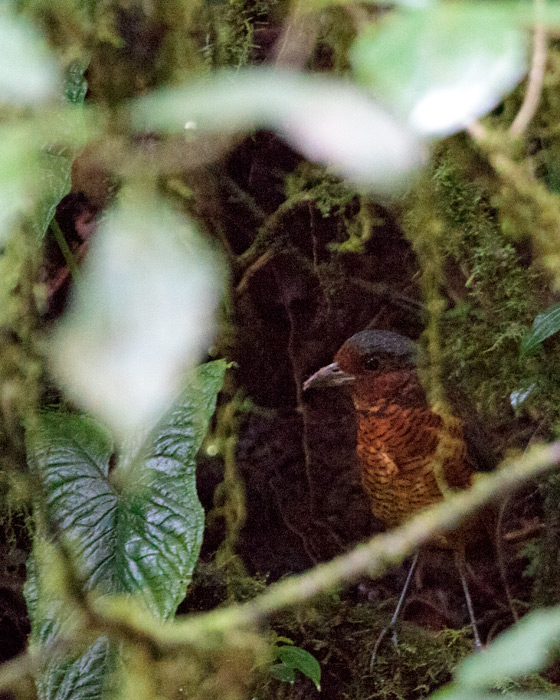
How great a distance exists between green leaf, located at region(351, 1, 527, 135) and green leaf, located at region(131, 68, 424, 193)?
0.7 inches

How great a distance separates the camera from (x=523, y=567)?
2223mm

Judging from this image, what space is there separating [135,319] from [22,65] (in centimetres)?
13

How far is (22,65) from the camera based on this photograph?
0.31 metres

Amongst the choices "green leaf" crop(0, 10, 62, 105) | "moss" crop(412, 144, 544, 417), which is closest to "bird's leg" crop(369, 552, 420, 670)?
"moss" crop(412, 144, 544, 417)

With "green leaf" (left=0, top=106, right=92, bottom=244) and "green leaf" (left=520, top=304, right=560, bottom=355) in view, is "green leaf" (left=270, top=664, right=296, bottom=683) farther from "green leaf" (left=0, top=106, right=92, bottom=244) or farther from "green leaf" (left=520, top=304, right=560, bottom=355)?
"green leaf" (left=0, top=106, right=92, bottom=244)

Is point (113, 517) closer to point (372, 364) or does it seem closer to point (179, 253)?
point (372, 364)

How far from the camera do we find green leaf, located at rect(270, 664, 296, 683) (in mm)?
1552

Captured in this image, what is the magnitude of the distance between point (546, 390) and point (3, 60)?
5.27ft

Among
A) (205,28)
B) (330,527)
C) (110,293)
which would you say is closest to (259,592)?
(330,527)

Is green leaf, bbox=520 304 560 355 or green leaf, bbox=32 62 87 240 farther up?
green leaf, bbox=32 62 87 240

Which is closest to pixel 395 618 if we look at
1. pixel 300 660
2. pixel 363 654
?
pixel 363 654

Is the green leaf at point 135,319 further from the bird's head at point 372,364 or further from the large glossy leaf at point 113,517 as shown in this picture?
the bird's head at point 372,364

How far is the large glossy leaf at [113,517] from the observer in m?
1.15

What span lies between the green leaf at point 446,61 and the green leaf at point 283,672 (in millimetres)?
1505
